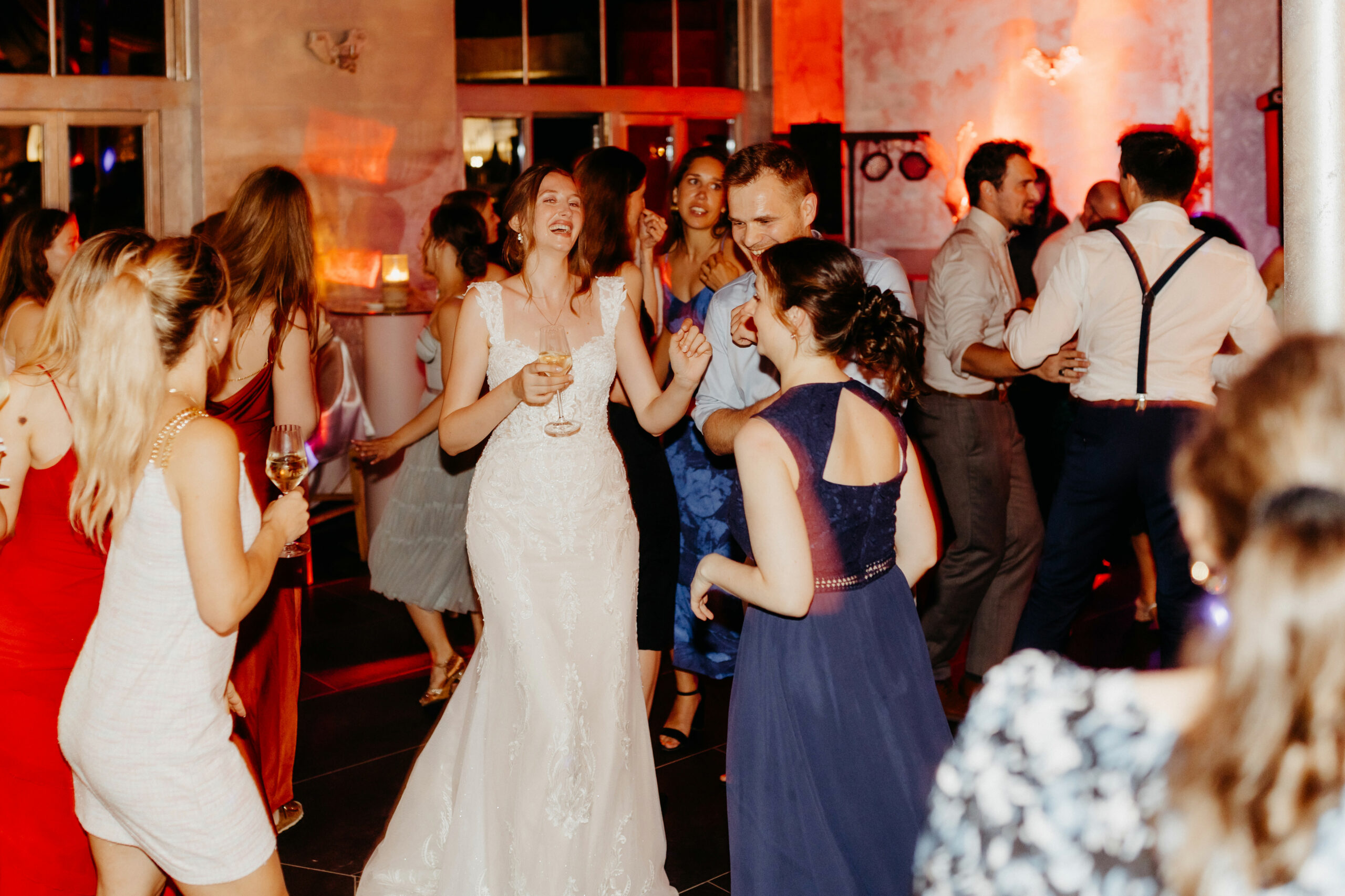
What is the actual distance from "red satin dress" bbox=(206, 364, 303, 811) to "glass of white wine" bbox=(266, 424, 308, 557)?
993 millimetres

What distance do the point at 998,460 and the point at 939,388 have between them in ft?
1.07

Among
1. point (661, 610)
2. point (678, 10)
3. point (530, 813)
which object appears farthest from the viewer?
point (678, 10)

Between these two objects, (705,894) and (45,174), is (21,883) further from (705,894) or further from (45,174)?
(45,174)

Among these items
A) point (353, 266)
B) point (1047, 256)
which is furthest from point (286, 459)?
point (353, 266)

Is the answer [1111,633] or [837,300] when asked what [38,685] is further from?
[1111,633]

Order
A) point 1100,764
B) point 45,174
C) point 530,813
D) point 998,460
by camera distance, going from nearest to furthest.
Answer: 1. point 1100,764
2. point 530,813
3. point 998,460
4. point 45,174

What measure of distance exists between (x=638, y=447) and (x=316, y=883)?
1.53 m

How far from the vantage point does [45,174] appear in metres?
7.82

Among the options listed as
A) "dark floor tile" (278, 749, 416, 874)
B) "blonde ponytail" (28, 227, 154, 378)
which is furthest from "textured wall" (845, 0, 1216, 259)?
"blonde ponytail" (28, 227, 154, 378)

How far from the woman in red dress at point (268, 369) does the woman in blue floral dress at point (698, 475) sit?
3.85ft

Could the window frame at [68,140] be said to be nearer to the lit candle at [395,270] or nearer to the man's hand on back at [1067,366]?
the lit candle at [395,270]

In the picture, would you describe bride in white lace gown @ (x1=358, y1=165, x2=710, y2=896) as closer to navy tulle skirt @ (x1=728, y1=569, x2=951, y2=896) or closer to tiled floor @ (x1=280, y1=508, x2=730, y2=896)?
tiled floor @ (x1=280, y1=508, x2=730, y2=896)

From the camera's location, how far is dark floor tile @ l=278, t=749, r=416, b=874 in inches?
123

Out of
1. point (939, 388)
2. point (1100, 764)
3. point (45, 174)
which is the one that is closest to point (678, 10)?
point (45, 174)
